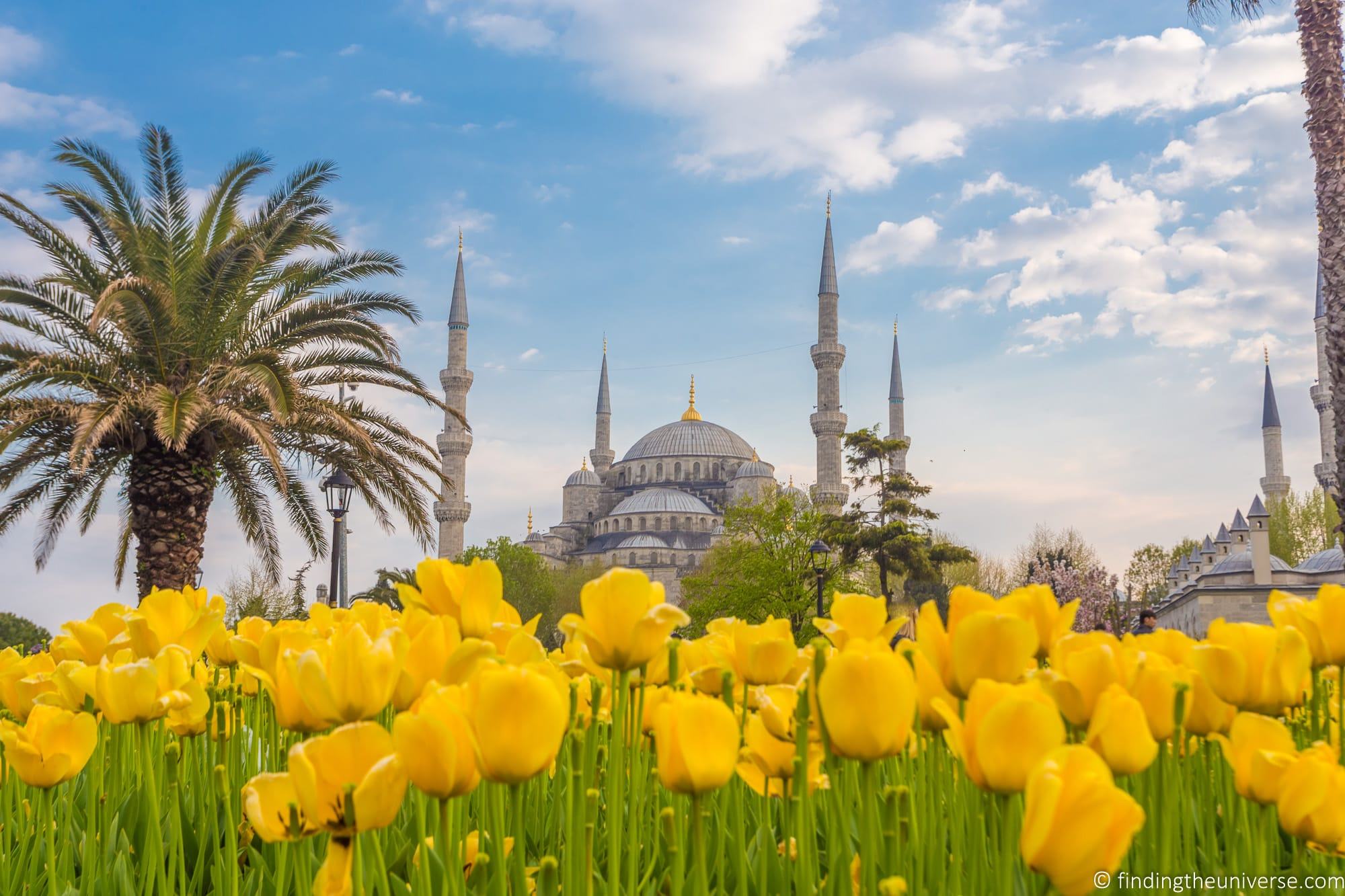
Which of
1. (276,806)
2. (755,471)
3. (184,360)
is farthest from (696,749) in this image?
(755,471)

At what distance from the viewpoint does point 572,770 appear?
0.93 m

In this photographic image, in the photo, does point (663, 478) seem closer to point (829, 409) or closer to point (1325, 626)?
point (829, 409)

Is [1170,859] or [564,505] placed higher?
[564,505]

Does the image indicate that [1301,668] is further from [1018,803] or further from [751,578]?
[751,578]

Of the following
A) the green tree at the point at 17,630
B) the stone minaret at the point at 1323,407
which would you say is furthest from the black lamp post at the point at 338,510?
the stone minaret at the point at 1323,407

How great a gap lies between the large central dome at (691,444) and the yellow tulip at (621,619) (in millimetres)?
60306

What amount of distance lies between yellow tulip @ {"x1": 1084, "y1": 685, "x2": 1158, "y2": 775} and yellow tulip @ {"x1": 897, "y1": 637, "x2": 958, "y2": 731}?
0.19m

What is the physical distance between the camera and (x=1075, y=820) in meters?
0.71

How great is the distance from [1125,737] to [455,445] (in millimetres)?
39622

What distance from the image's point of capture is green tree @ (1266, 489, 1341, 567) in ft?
118

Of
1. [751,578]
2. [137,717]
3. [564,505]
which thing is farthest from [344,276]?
[564,505]

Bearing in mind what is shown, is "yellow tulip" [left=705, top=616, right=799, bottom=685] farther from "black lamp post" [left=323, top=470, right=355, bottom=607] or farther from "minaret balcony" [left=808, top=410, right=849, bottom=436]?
"minaret balcony" [left=808, top=410, right=849, bottom=436]

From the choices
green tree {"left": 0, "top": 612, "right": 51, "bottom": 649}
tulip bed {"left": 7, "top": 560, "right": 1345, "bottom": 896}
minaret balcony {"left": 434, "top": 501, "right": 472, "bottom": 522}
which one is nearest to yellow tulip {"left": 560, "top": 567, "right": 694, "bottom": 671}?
tulip bed {"left": 7, "top": 560, "right": 1345, "bottom": 896}

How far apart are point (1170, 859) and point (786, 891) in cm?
44
